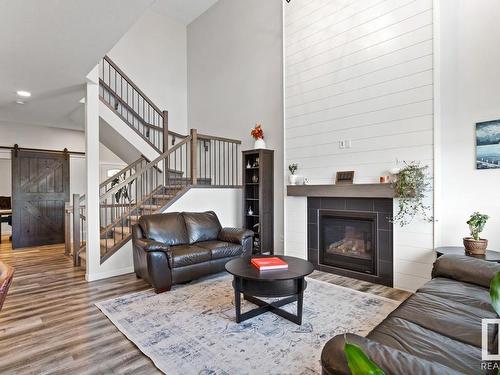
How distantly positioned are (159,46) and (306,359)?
7.31 meters

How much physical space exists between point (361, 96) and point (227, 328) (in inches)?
133

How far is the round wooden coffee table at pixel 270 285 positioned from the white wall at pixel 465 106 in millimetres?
1894

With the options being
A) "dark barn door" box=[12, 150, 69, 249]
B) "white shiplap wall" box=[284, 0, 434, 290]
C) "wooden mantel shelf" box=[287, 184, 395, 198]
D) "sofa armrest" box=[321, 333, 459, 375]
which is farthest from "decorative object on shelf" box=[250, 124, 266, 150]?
"dark barn door" box=[12, 150, 69, 249]

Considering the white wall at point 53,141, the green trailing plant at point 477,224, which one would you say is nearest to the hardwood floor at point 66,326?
the green trailing plant at point 477,224

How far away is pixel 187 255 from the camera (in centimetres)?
358

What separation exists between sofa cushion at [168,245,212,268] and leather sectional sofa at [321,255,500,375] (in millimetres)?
2415

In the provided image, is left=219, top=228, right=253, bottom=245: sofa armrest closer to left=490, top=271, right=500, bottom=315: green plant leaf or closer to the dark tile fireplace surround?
the dark tile fireplace surround

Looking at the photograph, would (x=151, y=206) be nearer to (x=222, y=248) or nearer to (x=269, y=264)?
(x=222, y=248)

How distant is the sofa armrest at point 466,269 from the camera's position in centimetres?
226

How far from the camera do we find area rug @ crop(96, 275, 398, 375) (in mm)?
2053

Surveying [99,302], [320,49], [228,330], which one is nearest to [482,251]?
[228,330]

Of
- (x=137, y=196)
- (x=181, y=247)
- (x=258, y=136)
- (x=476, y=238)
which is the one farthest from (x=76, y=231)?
(x=476, y=238)

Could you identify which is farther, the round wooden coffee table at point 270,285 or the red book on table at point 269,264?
the red book on table at point 269,264

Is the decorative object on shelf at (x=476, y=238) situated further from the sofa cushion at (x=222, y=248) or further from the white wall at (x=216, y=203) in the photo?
the white wall at (x=216, y=203)
